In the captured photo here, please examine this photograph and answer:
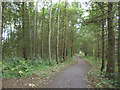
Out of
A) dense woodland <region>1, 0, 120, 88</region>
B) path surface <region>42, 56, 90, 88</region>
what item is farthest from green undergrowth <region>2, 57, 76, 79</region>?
path surface <region>42, 56, 90, 88</region>

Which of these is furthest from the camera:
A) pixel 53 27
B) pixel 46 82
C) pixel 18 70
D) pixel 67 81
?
pixel 53 27

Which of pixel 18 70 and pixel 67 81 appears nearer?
pixel 67 81

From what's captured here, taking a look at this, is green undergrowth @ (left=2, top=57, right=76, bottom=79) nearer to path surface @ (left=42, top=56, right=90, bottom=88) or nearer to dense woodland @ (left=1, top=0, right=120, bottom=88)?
dense woodland @ (left=1, top=0, right=120, bottom=88)

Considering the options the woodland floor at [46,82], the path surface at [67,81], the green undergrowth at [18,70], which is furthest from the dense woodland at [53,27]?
the path surface at [67,81]

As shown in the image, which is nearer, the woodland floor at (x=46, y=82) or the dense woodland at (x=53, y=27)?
the woodland floor at (x=46, y=82)

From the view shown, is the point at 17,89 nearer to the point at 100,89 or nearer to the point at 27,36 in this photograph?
the point at 100,89

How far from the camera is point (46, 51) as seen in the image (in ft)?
37.0

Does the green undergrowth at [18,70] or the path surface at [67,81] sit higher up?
the green undergrowth at [18,70]

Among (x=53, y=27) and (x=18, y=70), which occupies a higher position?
(x=53, y=27)

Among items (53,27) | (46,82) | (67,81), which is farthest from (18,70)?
(53,27)

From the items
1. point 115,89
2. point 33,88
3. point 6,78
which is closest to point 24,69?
point 6,78

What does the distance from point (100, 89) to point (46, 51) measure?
29.4 ft

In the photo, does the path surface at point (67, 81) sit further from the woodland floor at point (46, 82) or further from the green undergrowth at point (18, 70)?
the green undergrowth at point (18, 70)

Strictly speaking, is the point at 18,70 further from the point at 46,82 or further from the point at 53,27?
the point at 53,27
